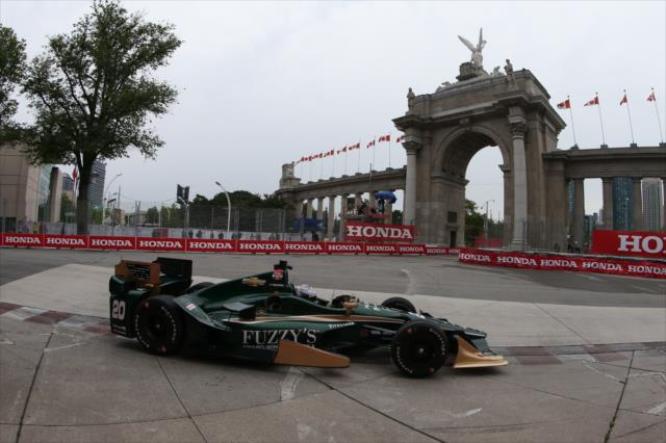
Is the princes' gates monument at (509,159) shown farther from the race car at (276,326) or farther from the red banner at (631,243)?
the race car at (276,326)

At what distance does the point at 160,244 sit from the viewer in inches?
946

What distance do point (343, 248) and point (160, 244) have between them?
1299cm

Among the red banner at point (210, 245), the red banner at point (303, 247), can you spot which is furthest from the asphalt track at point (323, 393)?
the red banner at point (303, 247)

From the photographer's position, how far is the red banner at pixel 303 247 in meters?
28.2

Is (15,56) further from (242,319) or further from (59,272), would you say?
(242,319)

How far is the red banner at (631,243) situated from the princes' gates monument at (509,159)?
31.3ft

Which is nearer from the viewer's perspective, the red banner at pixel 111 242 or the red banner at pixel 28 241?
the red banner at pixel 28 241

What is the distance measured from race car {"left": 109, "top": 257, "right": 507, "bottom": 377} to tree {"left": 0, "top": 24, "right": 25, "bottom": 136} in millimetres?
25132

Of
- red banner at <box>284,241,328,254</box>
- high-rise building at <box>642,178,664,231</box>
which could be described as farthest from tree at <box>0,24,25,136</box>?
high-rise building at <box>642,178,664,231</box>

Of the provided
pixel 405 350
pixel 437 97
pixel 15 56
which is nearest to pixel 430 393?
A: pixel 405 350

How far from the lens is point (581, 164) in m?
42.9

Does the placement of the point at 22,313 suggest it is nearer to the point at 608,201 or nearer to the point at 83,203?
the point at 83,203

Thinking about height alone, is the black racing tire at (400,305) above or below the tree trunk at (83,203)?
below

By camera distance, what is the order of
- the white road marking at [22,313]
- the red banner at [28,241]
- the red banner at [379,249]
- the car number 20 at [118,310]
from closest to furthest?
1. the car number 20 at [118,310]
2. the white road marking at [22,313]
3. the red banner at [28,241]
4. the red banner at [379,249]
